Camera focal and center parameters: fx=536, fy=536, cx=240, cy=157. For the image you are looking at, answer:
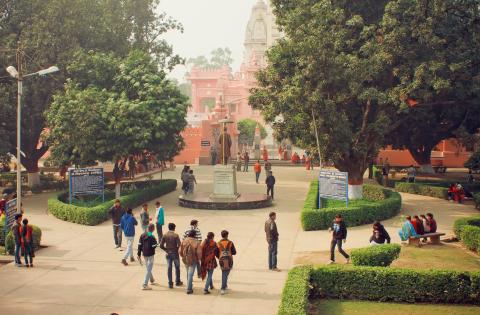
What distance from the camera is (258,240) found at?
1723 cm

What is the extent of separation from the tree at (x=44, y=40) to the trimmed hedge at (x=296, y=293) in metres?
18.3

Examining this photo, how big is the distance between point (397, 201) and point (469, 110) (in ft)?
33.4

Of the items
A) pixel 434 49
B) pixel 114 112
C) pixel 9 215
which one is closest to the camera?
pixel 9 215


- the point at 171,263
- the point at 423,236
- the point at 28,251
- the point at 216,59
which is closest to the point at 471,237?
the point at 423,236

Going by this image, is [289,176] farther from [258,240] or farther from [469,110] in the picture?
[258,240]

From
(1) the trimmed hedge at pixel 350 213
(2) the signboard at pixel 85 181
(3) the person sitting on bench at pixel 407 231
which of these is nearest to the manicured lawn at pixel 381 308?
(3) the person sitting on bench at pixel 407 231

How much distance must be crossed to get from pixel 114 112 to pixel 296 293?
50.5 feet

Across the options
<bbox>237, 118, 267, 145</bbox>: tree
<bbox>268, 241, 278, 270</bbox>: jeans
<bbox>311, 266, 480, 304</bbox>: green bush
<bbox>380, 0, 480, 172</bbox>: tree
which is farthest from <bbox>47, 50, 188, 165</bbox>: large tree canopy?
<bbox>237, 118, 267, 145</bbox>: tree

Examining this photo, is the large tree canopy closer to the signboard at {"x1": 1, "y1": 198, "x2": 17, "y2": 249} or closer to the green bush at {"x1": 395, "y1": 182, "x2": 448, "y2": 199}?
the signboard at {"x1": 1, "y1": 198, "x2": 17, "y2": 249}

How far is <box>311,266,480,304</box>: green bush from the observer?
1138 centimetres

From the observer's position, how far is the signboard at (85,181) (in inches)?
856

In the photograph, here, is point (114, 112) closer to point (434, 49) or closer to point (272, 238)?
point (272, 238)

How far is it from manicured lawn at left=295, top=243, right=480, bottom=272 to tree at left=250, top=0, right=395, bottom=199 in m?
7.48

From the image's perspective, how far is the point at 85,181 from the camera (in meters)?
22.2
